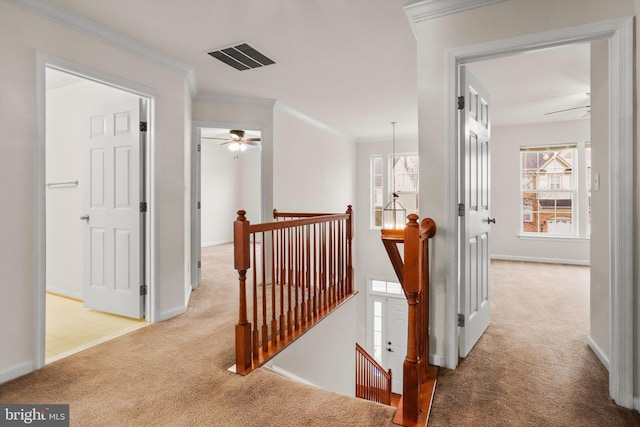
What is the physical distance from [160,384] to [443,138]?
238 centimetres

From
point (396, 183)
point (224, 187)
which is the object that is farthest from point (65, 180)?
point (396, 183)

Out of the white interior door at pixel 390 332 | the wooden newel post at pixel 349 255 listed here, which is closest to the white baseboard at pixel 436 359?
the wooden newel post at pixel 349 255

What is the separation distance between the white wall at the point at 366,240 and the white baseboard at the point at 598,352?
4.64m

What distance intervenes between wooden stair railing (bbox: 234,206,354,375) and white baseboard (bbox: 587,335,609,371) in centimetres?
209

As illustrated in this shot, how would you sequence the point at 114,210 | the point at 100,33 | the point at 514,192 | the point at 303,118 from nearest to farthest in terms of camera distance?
the point at 100,33
the point at 114,210
the point at 303,118
the point at 514,192

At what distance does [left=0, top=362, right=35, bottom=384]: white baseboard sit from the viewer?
206cm

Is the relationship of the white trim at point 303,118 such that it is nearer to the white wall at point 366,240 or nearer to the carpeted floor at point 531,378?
the white wall at point 366,240

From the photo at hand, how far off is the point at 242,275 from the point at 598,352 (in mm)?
2479

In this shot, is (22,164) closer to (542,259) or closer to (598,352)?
(598,352)

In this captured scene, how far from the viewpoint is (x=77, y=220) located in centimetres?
391

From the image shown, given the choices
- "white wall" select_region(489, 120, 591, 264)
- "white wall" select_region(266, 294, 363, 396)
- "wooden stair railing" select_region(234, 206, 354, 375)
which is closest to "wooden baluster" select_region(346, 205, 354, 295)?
"wooden stair railing" select_region(234, 206, 354, 375)

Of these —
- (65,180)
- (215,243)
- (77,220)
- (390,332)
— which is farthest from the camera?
(215,243)

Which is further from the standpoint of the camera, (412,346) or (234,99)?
(234,99)

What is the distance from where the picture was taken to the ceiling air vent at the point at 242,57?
3052mm
